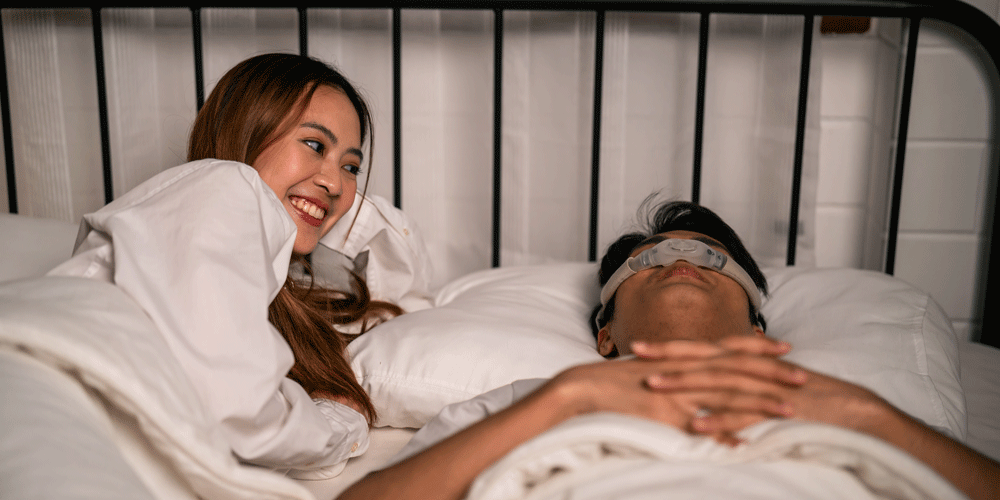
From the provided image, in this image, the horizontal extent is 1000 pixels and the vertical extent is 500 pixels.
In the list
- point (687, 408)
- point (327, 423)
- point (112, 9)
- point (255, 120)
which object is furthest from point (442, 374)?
point (112, 9)

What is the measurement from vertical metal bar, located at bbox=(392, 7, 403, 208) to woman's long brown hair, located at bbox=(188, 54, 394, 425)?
22 centimetres

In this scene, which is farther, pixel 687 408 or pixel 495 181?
pixel 495 181

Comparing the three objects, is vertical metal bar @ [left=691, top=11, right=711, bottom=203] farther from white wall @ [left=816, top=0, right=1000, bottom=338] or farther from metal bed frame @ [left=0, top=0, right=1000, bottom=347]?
white wall @ [left=816, top=0, right=1000, bottom=338]

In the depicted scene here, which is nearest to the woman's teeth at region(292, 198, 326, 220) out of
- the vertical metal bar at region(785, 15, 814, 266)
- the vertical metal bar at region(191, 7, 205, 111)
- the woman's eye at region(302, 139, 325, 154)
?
the woman's eye at region(302, 139, 325, 154)

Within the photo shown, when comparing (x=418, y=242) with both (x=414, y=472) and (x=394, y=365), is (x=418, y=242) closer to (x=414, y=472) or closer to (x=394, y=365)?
(x=394, y=365)

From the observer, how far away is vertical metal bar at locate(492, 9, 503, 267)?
1484mm

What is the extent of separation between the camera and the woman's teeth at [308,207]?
125cm

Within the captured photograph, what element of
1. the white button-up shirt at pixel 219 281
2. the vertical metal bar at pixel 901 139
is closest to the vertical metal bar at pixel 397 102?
the white button-up shirt at pixel 219 281

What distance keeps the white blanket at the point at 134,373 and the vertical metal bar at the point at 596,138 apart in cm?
103

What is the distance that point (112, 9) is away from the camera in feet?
5.19

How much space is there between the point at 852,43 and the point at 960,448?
1195 millimetres

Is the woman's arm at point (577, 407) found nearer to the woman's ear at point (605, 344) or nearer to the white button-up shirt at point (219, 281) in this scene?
the white button-up shirt at point (219, 281)

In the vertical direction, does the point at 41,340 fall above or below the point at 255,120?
below

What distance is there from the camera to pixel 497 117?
5.02 ft
